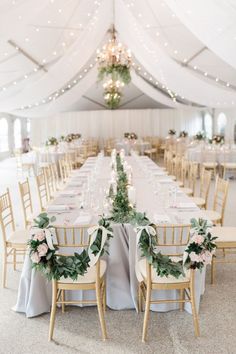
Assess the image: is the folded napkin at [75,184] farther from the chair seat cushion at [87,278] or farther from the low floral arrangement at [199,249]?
the low floral arrangement at [199,249]

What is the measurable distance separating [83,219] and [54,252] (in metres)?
1.03

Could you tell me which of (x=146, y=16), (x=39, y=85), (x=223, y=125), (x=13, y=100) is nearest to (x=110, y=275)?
(x=146, y=16)

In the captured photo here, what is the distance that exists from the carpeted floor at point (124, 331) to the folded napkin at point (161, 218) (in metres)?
0.94

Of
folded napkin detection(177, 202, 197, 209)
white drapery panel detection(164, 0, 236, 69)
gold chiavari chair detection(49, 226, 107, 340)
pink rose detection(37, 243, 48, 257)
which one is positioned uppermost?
white drapery panel detection(164, 0, 236, 69)

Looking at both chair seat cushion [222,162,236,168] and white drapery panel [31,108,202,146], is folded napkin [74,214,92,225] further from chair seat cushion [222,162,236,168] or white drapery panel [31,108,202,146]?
white drapery panel [31,108,202,146]

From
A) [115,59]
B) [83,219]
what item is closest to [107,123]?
[115,59]

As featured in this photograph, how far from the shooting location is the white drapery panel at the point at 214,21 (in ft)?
14.6

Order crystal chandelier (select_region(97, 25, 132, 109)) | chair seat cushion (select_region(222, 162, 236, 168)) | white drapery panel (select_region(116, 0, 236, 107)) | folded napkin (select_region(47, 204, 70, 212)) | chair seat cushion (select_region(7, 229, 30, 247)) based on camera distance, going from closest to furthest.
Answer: chair seat cushion (select_region(7, 229, 30, 247)) → folded napkin (select_region(47, 204, 70, 212)) → white drapery panel (select_region(116, 0, 236, 107)) → crystal chandelier (select_region(97, 25, 132, 109)) → chair seat cushion (select_region(222, 162, 236, 168))

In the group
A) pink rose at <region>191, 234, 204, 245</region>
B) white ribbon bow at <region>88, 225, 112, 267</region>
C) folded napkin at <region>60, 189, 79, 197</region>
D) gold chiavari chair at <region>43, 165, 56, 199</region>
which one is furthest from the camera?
gold chiavari chair at <region>43, 165, 56, 199</region>

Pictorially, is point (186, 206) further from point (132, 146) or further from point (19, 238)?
point (132, 146)

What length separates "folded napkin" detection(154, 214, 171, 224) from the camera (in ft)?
14.3

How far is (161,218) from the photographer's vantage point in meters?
4.46

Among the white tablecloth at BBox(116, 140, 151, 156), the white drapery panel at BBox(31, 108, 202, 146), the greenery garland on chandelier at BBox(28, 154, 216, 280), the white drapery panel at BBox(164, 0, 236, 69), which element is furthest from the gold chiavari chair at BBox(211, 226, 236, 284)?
the white drapery panel at BBox(31, 108, 202, 146)

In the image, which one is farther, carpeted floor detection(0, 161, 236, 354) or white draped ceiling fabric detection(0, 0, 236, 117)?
white draped ceiling fabric detection(0, 0, 236, 117)
